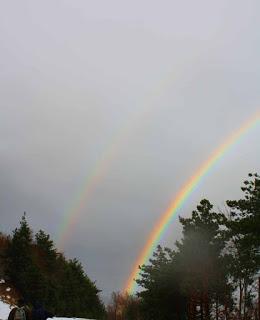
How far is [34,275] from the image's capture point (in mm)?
60375

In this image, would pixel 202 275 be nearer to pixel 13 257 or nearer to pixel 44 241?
pixel 13 257

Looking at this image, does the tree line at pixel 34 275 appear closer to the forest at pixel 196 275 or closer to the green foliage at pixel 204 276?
the forest at pixel 196 275

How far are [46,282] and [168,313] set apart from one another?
51.0 feet

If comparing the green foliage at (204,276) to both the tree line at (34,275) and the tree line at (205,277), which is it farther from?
the tree line at (34,275)

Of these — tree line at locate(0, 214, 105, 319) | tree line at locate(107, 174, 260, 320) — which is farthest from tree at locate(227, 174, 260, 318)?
tree line at locate(0, 214, 105, 319)

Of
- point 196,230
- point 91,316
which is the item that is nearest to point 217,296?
point 196,230

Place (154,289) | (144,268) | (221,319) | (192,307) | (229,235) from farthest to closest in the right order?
(144,268) < (154,289) < (192,307) < (221,319) < (229,235)

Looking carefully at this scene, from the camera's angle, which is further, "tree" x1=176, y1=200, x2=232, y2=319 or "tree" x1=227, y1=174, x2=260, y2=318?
"tree" x1=176, y1=200, x2=232, y2=319

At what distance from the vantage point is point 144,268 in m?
75.6

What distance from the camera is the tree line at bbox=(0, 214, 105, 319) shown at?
5984 centimetres

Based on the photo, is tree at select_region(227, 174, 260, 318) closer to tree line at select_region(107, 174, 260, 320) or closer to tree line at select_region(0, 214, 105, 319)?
tree line at select_region(107, 174, 260, 320)

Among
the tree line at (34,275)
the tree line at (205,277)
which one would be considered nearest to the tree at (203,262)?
the tree line at (205,277)

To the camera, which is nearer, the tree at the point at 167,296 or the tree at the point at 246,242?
the tree at the point at 246,242

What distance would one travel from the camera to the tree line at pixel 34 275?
5984 centimetres
